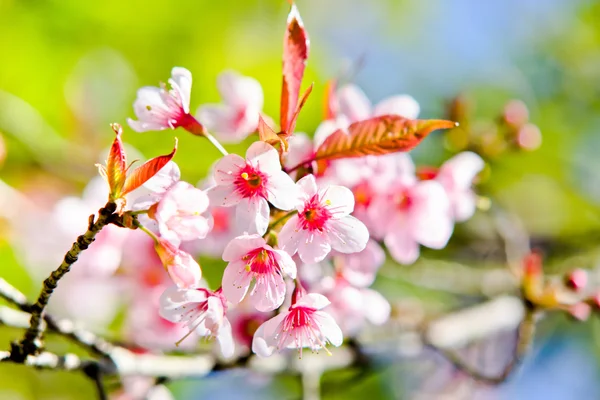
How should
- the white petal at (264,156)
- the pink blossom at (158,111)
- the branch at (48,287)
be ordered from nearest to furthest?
the branch at (48,287)
the white petal at (264,156)
the pink blossom at (158,111)

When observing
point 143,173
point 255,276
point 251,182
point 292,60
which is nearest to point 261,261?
point 255,276

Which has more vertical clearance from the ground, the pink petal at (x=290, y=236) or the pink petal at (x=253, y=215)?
the pink petal at (x=253, y=215)

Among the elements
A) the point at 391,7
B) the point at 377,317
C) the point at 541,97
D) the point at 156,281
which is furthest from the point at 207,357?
the point at 391,7

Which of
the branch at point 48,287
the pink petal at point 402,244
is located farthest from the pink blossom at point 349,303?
the branch at point 48,287

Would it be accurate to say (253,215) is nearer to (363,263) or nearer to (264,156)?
(264,156)

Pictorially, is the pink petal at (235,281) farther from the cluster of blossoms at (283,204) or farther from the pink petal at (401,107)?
the pink petal at (401,107)

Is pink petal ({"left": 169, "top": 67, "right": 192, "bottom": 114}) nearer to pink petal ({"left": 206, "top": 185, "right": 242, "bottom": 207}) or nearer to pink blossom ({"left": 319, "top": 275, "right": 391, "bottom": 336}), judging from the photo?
pink petal ({"left": 206, "top": 185, "right": 242, "bottom": 207})
